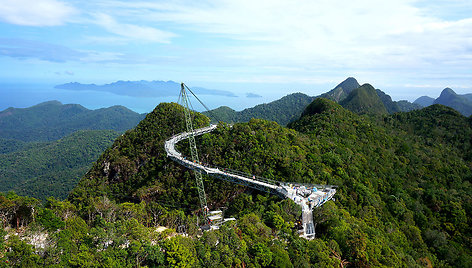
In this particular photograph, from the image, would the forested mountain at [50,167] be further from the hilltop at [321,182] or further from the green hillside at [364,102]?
the green hillside at [364,102]

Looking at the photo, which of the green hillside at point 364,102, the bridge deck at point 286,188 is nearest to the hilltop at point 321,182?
the bridge deck at point 286,188

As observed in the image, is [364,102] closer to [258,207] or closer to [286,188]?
[286,188]

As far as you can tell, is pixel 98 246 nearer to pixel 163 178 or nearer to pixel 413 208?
pixel 163 178

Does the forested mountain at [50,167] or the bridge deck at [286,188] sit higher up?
the bridge deck at [286,188]

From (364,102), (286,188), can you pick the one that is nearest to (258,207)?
(286,188)

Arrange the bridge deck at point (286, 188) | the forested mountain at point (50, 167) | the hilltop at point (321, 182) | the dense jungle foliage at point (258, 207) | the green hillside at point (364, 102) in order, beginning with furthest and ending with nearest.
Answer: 1. the green hillside at point (364, 102)
2. the forested mountain at point (50, 167)
3. the bridge deck at point (286, 188)
4. the hilltop at point (321, 182)
5. the dense jungle foliage at point (258, 207)

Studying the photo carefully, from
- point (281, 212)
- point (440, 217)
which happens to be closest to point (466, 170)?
point (440, 217)

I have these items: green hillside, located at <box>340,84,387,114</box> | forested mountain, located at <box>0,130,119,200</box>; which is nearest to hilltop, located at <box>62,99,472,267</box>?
forested mountain, located at <box>0,130,119,200</box>

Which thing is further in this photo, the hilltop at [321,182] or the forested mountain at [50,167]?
the forested mountain at [50,167]
